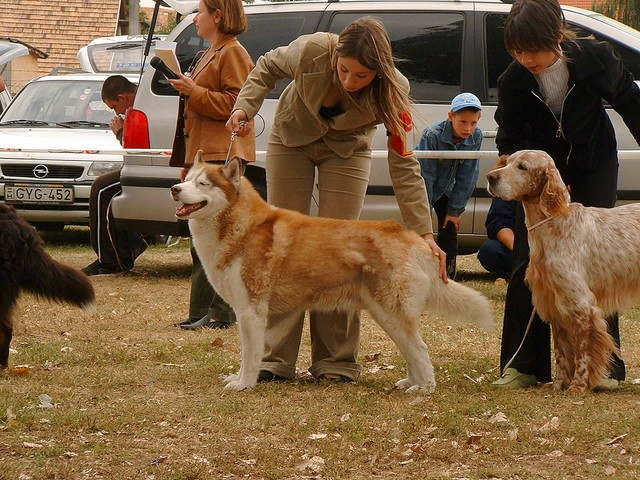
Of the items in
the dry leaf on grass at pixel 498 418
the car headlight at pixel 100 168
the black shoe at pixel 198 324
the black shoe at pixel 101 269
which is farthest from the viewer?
the car headlight at pixel 100 168

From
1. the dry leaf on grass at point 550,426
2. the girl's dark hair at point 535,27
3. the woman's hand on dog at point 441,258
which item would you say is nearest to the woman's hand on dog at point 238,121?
the woman's hand on dog at point 441,258

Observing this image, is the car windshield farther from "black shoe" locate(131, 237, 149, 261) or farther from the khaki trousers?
the khaki trousers

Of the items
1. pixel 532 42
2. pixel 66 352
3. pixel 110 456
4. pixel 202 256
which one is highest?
pixel 532 42

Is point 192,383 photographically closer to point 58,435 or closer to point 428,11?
point 58,435

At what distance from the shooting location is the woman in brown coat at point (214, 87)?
6.63 metres

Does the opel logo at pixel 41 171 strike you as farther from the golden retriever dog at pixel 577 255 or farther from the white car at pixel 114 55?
the golden retriever dog at pixel 577 255

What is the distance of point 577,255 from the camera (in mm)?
5242

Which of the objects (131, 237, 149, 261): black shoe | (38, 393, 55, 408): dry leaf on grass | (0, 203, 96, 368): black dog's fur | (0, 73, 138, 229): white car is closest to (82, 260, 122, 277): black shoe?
(131, 237, 149, 261): black shoe

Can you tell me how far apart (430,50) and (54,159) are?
477 cm

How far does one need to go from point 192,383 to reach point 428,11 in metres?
4.87

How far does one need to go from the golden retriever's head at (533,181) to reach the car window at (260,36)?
4.39m

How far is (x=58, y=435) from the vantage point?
4504mm

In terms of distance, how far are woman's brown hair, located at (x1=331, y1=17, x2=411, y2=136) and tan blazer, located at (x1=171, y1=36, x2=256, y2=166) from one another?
1.59m

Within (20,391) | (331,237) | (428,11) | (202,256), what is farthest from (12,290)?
(428,11)
